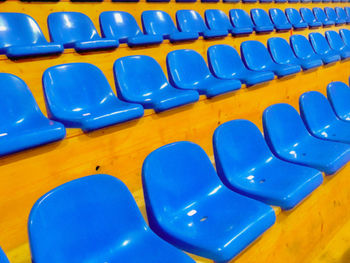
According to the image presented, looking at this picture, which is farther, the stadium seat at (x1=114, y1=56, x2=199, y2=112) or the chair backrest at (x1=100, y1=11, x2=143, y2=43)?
the chair backrest at (x1=100, y1=11, x2=143, y2=43)

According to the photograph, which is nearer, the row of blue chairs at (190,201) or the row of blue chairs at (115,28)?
the row of blue chairs at (190,201)

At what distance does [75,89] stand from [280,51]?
72 cm

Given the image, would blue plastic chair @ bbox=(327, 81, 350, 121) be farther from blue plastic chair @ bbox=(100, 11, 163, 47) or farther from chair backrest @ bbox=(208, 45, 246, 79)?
blue plastic chair @ bbox=(100, 11, 163, 47)

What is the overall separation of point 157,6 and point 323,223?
70 cm

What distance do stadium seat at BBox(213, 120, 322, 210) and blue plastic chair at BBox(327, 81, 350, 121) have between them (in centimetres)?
34

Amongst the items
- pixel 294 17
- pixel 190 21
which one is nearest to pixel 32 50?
pixel 190 21

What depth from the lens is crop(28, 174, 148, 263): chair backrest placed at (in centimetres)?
27

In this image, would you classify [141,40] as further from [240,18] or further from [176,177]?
[240,18]

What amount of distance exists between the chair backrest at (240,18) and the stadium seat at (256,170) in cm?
65

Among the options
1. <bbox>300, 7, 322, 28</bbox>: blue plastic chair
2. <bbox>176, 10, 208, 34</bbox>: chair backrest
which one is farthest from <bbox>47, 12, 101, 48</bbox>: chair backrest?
<bbox>300, 7, 322, 28</bbox>: blue plastic chair

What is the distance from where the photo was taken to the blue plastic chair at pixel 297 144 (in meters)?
0.52

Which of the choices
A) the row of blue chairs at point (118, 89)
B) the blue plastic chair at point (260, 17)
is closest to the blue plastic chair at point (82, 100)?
the row of blue chairs at point (118, 89)

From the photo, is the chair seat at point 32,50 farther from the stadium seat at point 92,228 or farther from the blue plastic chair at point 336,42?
the blue plastic chair at point 336,42

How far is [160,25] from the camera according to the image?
2.72ft
